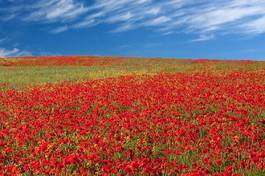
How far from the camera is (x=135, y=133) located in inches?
556

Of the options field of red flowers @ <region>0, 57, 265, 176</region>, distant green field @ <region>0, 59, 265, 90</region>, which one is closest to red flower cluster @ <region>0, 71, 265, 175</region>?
field of red flowers @ <region>0, 57, 265, 176</region>

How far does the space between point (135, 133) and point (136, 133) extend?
0.08m

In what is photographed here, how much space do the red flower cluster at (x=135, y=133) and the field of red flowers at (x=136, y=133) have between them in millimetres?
24

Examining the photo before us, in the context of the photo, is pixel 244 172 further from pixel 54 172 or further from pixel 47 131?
Answer: pixel 47 131

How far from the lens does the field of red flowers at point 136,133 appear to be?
35.9 feet

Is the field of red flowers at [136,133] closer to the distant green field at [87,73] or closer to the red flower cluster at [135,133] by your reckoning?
the red flower cluster at [135,133]

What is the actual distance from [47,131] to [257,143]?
21.2 feet

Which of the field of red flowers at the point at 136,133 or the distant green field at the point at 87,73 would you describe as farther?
the distant green field at the point at 87,73

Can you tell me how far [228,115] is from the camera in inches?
645

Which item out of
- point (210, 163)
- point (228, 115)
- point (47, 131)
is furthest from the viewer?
point (228, 115)

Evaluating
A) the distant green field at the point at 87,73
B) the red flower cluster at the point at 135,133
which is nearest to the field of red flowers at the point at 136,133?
the red flower cluster at the point at 135,133

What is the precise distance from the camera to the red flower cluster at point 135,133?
36.0ft

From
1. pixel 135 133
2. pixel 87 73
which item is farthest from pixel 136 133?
pixel 87 73

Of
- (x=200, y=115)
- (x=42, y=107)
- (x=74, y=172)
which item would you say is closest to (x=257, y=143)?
(x=200, y=115)
